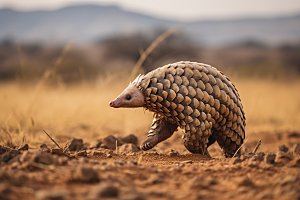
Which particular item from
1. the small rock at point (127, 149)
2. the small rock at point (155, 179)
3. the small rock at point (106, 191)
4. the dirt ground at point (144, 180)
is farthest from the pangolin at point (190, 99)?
the small rock at point (106, 191)

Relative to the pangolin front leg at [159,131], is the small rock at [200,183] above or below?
below

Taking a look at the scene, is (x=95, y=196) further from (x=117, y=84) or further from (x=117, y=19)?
(x=117, y=19)

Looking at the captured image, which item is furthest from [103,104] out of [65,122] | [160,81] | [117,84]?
[160,81]

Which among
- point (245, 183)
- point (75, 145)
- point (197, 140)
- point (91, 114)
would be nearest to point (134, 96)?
point (197, 140)

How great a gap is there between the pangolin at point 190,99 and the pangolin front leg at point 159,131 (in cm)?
6

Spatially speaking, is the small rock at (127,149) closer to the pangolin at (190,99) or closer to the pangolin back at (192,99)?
the pangolin at (190,99)

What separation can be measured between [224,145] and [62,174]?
7.62 feet

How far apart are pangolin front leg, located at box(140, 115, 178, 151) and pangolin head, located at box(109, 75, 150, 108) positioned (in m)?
0.41

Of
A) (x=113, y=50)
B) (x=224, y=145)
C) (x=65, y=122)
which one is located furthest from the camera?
(x=113, y=50)

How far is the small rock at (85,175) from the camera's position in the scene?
185 cm

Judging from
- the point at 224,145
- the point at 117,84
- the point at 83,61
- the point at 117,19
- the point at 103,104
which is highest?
the point at 117,19

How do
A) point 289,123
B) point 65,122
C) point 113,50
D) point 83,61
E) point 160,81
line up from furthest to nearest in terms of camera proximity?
point 83,61, point 113,50, point 289,123, point 65,122, point 160,81

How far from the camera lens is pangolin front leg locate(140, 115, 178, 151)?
3547mm

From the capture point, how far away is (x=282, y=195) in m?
1.70
